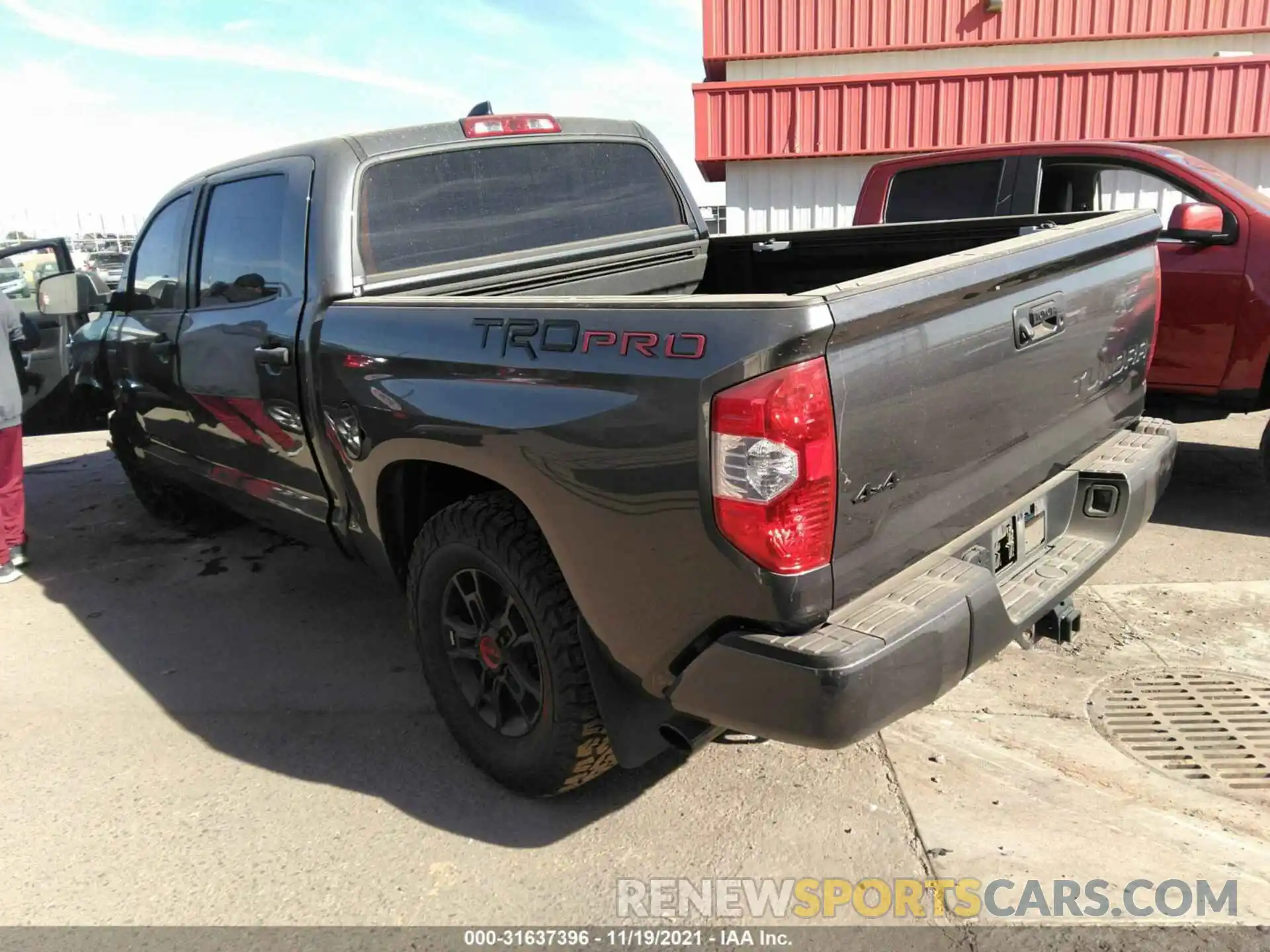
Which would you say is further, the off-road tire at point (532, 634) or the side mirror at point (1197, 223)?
the side mirror at point (1197, 223)

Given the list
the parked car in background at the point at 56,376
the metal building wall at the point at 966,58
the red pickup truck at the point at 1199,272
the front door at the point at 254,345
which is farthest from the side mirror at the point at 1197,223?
the metal building wall at the point at 966,58

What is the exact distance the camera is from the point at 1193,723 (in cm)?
306

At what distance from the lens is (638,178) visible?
13.4 ft

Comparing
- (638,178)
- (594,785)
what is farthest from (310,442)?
(638,178)

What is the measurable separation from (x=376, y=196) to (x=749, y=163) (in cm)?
1185

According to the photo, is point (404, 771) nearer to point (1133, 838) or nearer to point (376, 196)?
point (376, 196)

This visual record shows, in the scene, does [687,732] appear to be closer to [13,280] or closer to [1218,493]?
[1218,493]

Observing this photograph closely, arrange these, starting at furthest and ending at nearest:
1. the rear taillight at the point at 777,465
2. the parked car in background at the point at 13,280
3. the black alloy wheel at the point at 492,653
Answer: the parked car in background at the point at 13,280 < the black alloy wheel at the point at 492,653 < the rear taillight at the point at 777,465

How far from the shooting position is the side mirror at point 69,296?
5.04 meters

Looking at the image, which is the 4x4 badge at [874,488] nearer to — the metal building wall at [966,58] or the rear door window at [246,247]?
the rear door window at [246,247]

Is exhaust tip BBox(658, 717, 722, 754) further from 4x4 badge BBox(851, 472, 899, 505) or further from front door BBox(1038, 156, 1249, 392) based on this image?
front door BBox(1038, 156, 1249, 392)

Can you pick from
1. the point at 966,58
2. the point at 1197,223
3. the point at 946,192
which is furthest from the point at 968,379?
the point at 966,58

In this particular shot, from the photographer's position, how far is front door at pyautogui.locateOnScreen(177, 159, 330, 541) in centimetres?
329

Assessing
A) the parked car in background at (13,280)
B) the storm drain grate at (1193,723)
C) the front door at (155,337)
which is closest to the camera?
the storm drain grate at (1193,723)
